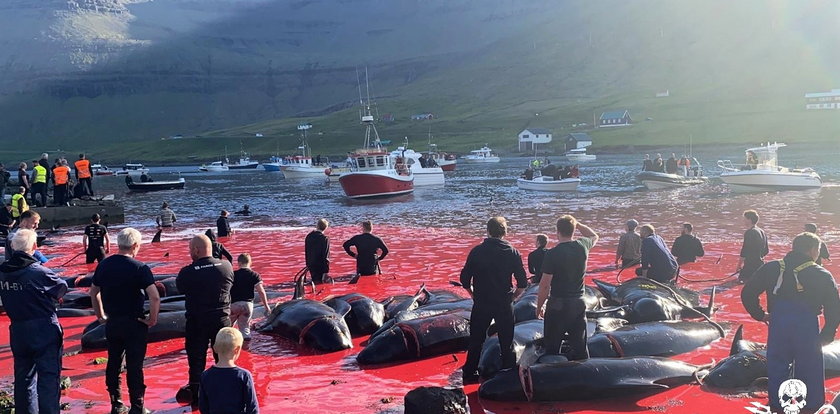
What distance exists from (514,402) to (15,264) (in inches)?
218

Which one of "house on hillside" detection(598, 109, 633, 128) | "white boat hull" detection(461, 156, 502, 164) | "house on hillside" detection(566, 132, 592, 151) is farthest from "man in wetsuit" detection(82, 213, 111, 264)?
"house on hillside" detection(598, 109, 633, 128)

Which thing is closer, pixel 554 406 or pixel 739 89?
pixel 554 406

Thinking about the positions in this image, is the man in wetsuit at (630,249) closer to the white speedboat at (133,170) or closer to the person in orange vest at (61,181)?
the person in orange vest at (61,181)

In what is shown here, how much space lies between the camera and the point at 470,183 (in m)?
62.9

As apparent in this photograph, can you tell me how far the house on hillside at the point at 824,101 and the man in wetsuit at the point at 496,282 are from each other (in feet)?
441

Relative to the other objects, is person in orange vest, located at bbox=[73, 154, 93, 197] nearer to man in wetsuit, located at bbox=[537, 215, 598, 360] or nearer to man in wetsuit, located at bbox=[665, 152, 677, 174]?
man in wetsuit, located at bbox=[537, 215, 598, 360]

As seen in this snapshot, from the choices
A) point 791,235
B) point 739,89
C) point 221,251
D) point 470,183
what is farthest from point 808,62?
point 221,251

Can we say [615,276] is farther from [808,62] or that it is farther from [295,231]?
[808,62]

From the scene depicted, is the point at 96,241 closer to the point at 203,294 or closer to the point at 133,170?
the point at 203,294

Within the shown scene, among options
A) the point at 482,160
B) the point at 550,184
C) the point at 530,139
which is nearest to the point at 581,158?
the point at 482,160

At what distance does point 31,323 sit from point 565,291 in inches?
226

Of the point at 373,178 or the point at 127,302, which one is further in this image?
the point at 373,178

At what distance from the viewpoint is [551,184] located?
47500mm

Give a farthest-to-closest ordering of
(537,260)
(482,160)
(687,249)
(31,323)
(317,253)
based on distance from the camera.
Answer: (482,160), (687,249), (317,253), (537,260), (31,323)
